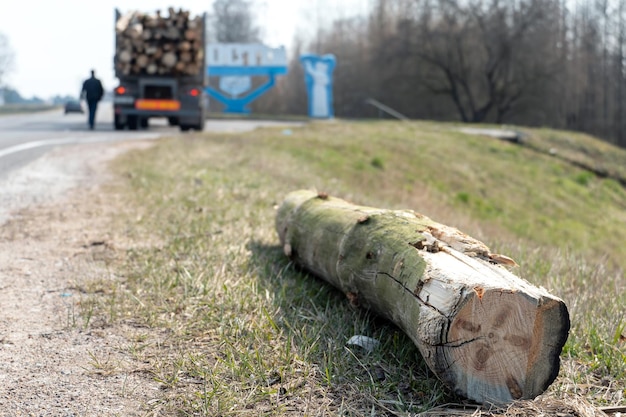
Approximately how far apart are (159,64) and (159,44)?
498 millimetres

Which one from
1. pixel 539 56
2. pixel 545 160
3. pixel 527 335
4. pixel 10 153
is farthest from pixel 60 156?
pixel 539 56

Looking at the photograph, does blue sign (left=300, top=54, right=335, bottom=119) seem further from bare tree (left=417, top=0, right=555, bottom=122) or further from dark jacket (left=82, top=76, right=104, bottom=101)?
dark jacket (left=82, top=76, right=104, bottom=101)

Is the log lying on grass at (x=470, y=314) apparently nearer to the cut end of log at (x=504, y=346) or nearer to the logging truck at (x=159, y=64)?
the cut end of log at (x=504, y=346)

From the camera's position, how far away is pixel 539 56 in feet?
131

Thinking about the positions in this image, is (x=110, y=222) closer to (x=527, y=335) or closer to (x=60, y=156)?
(x=527, y=335)

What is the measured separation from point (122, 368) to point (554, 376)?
183cm

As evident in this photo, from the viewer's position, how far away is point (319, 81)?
34.9m

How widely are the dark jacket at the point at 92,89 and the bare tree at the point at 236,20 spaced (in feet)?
130

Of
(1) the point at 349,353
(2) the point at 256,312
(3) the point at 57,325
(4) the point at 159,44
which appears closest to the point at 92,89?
(4) the point at 159,44

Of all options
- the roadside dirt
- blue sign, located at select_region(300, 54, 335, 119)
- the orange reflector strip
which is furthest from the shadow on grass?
blue sign, located at select_region(300, 54, 335, 119)

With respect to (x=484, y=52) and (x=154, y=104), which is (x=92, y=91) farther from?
(x=484, y=52)

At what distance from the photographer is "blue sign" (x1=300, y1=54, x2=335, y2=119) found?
34.7 m

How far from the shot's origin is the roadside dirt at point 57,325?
9.24 ft

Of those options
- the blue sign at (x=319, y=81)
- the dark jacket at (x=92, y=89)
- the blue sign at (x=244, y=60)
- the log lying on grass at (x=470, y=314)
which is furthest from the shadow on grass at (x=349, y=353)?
the blue sign at (x=244, y=60)
